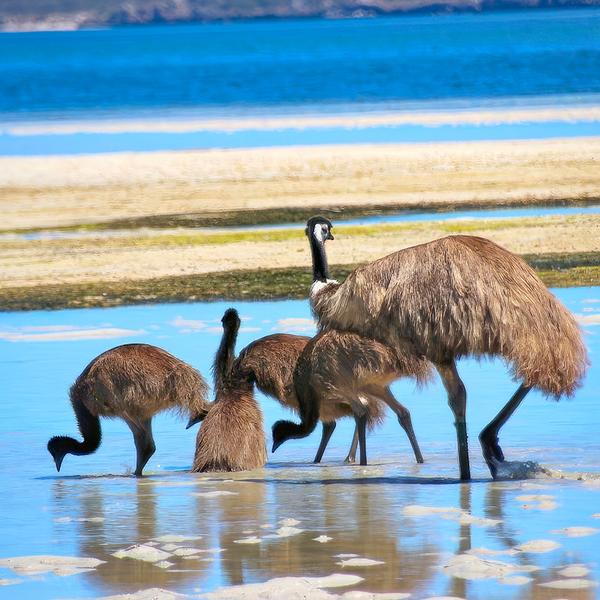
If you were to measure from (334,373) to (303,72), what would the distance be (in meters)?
65.0

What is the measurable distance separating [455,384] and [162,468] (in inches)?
82.6

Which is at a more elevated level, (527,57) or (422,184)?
(527,57)

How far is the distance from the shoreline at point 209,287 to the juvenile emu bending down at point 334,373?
5385 mm

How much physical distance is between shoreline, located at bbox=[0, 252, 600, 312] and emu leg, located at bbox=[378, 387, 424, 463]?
5.68 m

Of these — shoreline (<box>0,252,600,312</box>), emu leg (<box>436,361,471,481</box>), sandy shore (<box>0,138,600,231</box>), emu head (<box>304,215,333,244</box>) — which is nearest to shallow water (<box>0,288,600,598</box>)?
emu leg (<box>436,361,471,481</box>)

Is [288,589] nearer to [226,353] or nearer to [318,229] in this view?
[226,353]

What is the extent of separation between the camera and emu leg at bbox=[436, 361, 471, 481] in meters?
8.36

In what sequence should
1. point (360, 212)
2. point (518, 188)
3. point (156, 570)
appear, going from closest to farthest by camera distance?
point (156, 570) → point (360, 212) → point (518, 188)

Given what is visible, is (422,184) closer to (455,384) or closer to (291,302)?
(291,302)

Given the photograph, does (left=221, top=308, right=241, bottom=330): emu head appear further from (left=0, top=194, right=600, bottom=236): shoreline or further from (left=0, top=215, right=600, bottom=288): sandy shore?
(left=0, top=194, right=600, bottom=236): shoreline

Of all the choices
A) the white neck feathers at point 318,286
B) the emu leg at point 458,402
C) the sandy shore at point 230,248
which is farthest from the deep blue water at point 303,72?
the emu leg at point 458,402

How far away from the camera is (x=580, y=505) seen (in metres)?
7.58

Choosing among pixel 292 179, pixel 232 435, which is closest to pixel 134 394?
pixel 232 435

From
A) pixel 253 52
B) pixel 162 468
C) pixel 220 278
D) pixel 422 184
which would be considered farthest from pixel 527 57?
pixel 162 468
